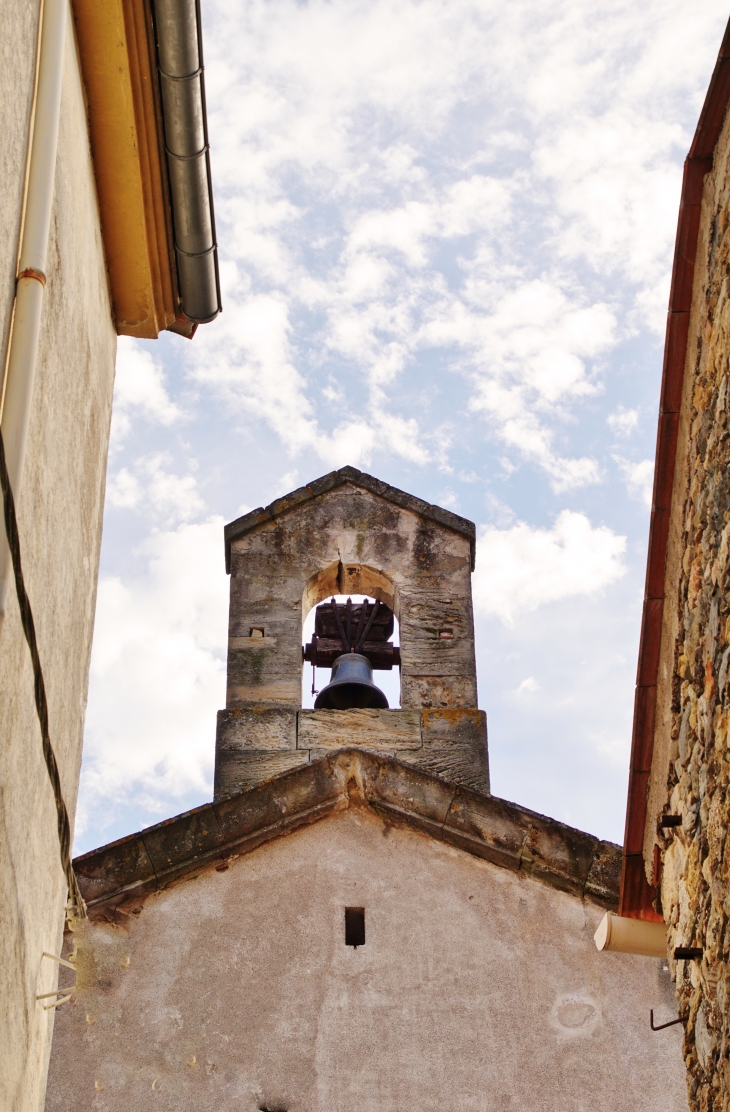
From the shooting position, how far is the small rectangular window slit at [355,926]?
6.22 metres

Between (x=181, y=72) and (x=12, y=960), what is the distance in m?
2.74

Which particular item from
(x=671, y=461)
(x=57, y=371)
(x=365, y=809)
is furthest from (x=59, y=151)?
(x=365, y=809)

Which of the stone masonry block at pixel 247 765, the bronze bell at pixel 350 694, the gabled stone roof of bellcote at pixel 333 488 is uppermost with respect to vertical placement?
the gabled stone roof of bellcote at pixel 333 488

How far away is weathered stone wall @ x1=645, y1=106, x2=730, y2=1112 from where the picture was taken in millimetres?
3621

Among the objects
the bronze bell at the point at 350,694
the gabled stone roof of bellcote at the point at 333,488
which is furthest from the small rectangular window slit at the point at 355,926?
the gabled stone roof of bellcote at the point at 333,488

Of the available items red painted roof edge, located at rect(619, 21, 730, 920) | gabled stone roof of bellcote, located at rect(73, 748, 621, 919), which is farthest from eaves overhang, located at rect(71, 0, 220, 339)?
gabled stone roof of bellcote, located at rect(73, 748, 621, 919)

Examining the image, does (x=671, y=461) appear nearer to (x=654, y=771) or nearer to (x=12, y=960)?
(x=654, y=771)

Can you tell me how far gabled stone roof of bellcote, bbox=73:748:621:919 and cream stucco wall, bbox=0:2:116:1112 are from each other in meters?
1.80

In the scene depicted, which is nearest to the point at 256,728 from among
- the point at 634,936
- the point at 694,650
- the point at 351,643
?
the point at 351,643

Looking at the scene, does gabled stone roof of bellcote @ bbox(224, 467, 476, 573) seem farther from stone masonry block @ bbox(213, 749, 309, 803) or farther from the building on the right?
the building on the right

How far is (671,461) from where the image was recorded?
440 cm

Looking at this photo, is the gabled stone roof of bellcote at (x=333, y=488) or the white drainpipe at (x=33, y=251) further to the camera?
the gabled stone roof of bellcote at (x=333, y=488)

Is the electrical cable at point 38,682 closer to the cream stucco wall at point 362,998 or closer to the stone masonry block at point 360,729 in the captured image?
the cream stucco wall at point 362,998

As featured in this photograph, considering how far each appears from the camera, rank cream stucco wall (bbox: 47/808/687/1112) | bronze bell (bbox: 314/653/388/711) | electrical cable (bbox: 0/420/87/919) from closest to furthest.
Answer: electrical cable (bbox: 0/420/87/919)
cream stucco wall (bbox: 47/808/687/1112)
bronze bell (bbox: 314/653/388/711)
